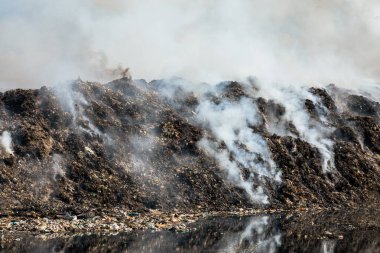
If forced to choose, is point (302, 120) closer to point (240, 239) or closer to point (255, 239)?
point (255, 239)

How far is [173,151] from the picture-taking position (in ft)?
119

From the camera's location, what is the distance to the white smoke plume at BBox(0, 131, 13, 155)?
30.1 metres

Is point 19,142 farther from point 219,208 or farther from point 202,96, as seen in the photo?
point 202,96

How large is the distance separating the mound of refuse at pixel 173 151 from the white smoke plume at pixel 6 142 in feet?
0.19

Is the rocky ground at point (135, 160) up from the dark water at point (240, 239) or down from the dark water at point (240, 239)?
up

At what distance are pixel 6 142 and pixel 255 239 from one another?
50.9 feet

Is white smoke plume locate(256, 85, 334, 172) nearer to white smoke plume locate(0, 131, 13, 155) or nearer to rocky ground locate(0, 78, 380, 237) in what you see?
rocky ground locate(0, 78, 380, 237)

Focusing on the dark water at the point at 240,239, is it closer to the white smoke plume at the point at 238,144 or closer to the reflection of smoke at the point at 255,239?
the reflection of smoke at the point at 255,239

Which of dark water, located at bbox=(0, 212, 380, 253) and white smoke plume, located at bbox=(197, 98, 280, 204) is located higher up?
white smoke plume, located at bbox=(197, 98, 280, 204)

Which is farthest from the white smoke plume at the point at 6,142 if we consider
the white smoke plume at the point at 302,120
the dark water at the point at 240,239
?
the white smoke plume at the point at 302,120

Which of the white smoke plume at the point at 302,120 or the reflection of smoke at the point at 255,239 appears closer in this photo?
the reflection of smoke at the point at 255,239

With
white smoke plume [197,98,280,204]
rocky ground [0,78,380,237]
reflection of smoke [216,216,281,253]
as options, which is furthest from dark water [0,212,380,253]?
white smoke plume [197,98,280,204]

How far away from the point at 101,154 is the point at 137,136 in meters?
3.71

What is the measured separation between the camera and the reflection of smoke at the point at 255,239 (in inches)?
880
